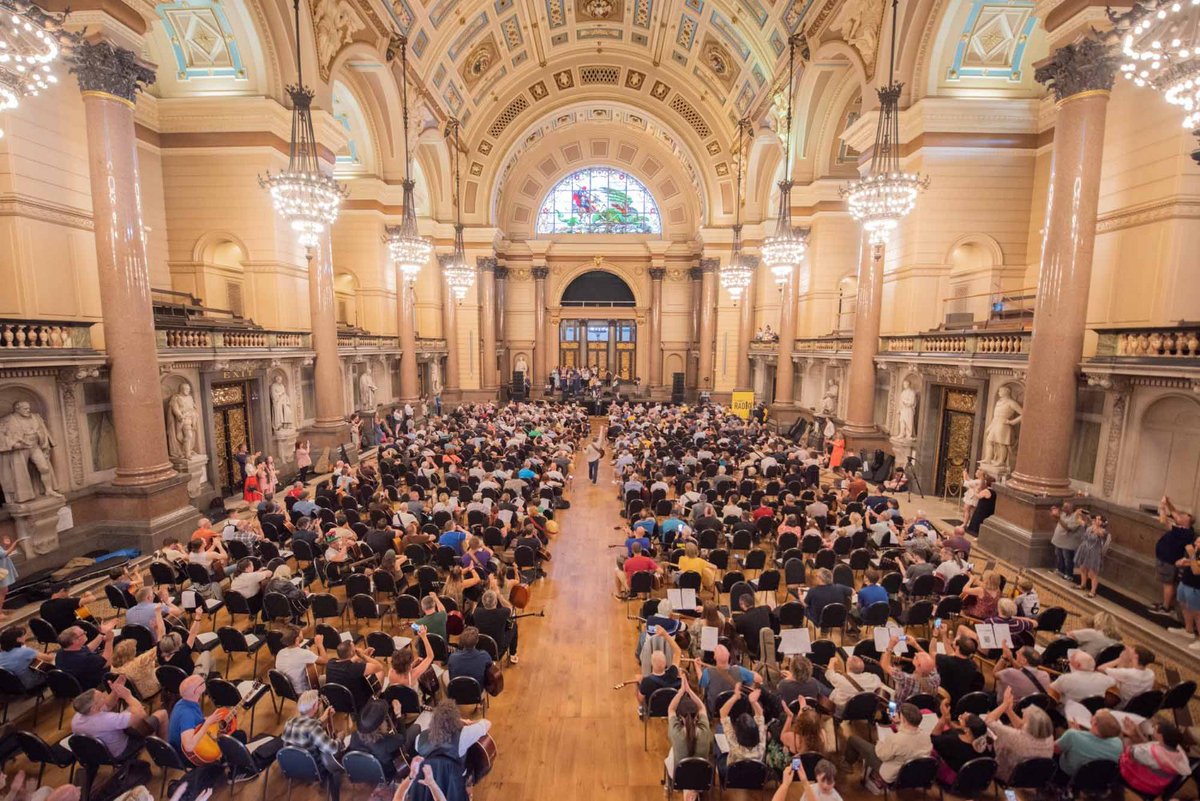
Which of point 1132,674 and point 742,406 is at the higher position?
point 742,406

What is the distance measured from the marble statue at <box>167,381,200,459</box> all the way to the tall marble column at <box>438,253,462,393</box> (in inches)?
655

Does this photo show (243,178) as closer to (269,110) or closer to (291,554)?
(269,110)

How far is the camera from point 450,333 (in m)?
27.4

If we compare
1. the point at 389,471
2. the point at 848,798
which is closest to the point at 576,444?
the point at 389,471

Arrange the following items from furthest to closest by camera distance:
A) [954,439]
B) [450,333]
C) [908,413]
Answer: [450,333] → [908,413] → [954,439]

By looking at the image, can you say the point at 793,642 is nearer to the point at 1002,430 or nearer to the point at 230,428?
the point at 1002,430

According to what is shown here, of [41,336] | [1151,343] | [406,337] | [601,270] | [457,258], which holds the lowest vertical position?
[41,336]

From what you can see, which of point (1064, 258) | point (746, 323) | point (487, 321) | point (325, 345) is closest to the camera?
point (1064, 258)

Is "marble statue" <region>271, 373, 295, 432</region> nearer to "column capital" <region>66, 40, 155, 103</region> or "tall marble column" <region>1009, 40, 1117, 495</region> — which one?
"column capital" <region>66, 40, 155, 103</region>

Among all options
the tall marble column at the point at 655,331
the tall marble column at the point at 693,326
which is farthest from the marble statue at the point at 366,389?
the tall marble column at the point at 693,326

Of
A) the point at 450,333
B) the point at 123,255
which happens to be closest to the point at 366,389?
the point at 450,333

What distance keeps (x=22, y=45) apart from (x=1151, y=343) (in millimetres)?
13568

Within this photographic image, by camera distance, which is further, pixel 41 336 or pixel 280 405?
pixel 280 405

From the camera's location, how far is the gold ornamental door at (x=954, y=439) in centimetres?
1259
